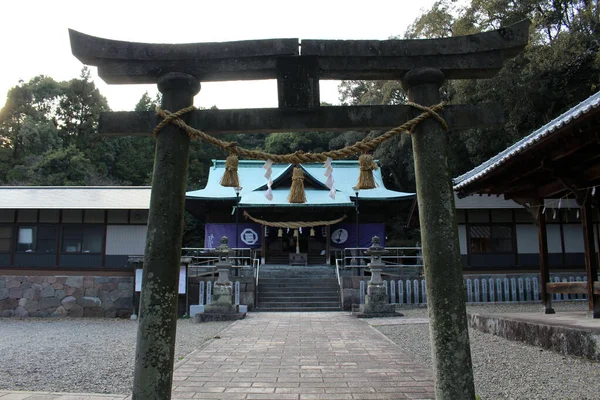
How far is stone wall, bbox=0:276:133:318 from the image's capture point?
14.3 m

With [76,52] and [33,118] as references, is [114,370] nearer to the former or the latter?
[76,52]

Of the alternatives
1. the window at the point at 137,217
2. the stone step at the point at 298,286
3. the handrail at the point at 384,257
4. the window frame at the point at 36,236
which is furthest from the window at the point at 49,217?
the handrail at the point at 384,257

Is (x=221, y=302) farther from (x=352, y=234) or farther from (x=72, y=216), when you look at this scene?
(x=352, y=234)

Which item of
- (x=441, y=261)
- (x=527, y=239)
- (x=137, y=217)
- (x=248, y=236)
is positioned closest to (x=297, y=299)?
(x=248, y=236)

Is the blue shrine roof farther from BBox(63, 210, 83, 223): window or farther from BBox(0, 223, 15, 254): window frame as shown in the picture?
BBox(0, 223, 15, 254): window frame

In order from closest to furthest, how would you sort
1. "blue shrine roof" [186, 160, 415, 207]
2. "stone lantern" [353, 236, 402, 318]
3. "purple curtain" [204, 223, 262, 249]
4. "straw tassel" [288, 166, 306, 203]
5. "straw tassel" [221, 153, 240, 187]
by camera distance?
"straw tassel" [221, 153, 240, 187]
"straw tassel" [288, 166, 306, 203]
"stone lantern" [353, 236, 402, 318]
"blue shrine roof" [186, 160, 415, 207]
"purple curtain" [204, 223, 262, 249]

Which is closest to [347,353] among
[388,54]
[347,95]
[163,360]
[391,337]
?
[391,337]

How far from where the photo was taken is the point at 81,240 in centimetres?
1709

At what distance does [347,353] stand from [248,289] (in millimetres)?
8068

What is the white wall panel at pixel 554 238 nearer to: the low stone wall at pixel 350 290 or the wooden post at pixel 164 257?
the low stone wall at pixel 350 290

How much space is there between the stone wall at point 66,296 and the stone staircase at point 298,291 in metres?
4.60

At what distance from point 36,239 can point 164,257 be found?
16487 millimetres

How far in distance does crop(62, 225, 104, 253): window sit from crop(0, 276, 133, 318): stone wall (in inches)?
98.2

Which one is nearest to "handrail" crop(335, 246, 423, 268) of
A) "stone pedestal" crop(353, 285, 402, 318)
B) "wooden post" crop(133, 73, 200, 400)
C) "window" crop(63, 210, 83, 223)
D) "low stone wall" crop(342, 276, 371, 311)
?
"low stone wall" crop(342, 276, 371, 311)
